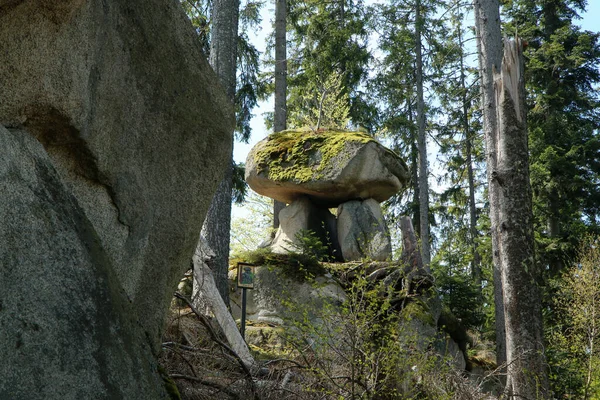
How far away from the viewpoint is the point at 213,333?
494cm

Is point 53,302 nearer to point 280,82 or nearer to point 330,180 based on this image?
point 330,180

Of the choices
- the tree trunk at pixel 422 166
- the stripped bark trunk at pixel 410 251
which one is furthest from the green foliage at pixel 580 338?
the tree trunk at pixel 422 166

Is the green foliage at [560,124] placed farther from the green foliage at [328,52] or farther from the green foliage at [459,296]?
the green foliage at [328,52]

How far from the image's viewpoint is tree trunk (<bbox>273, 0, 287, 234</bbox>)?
49.4 feet

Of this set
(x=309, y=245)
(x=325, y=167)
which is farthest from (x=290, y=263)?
(x=325, y=167)

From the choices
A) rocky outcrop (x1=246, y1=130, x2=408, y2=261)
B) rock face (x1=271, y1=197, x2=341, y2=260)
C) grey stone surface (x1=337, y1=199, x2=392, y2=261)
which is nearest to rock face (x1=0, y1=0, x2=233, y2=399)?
rocky outcrop (x1=246, y1=130, x2=408, y2=261)

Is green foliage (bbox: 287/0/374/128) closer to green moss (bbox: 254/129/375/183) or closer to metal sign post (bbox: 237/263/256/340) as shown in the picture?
green moss (bbox: 254/129/375/183)

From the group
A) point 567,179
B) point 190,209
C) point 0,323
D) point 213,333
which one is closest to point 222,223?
point 213,333

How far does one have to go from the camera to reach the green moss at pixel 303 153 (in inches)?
446

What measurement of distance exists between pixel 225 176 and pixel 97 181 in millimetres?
5706

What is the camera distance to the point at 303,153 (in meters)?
11.5

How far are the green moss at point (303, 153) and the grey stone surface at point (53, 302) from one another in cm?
917

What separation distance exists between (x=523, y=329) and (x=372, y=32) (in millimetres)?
16285

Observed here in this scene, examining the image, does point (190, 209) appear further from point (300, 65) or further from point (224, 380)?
point (300, 65)
